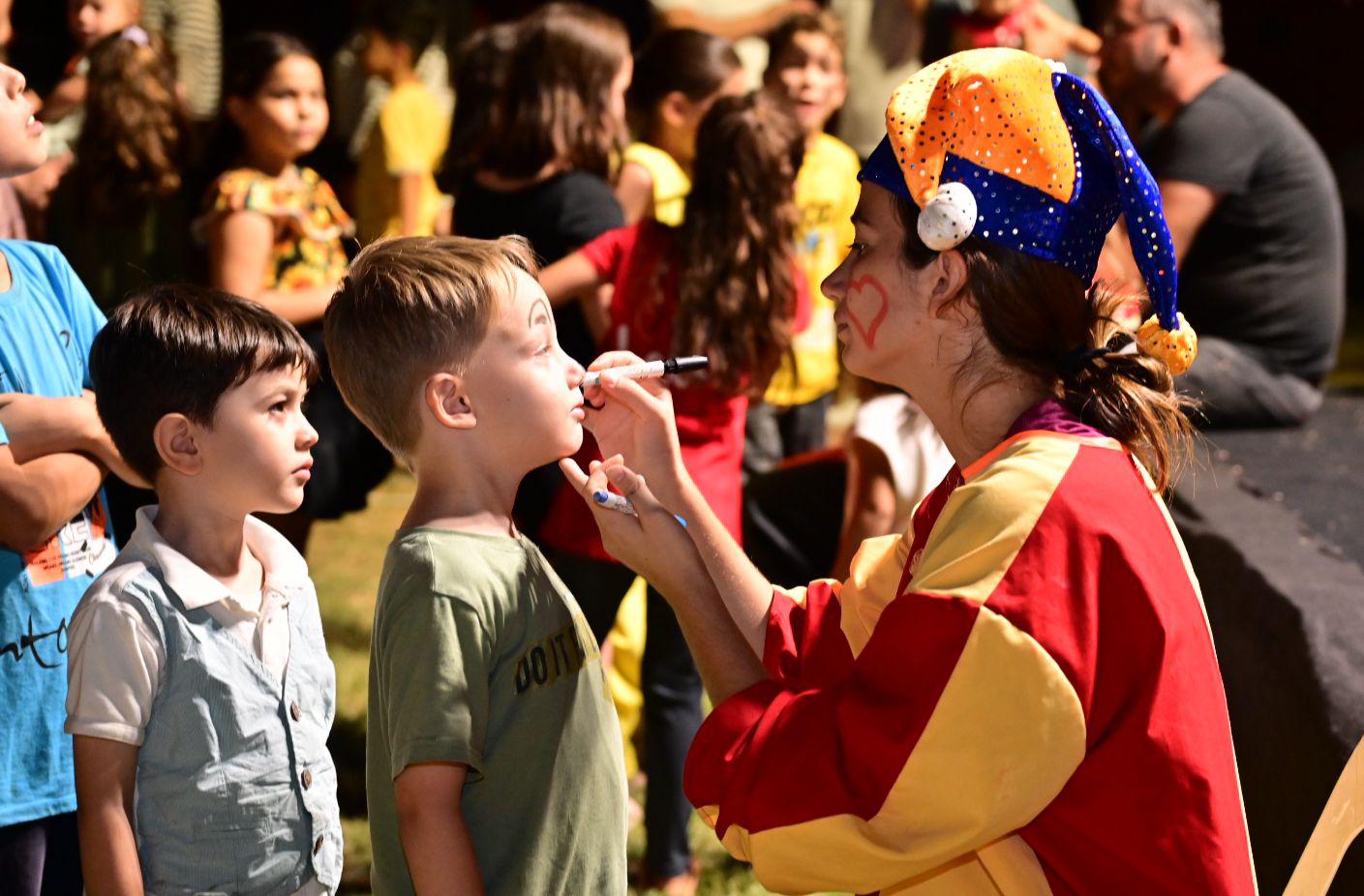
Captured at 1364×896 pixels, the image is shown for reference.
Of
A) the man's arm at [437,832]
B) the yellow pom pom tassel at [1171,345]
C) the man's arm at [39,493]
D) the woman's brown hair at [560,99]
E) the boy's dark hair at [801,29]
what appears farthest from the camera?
the boy's dark hair at [801,29]

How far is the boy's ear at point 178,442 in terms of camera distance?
5.47 ft

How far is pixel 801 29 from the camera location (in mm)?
4609

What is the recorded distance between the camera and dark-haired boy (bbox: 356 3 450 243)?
19.5 feet

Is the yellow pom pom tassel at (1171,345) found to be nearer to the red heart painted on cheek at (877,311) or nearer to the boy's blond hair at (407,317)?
the red heart painted on cheek at (877,311)

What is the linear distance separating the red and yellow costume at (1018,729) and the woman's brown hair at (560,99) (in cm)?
207

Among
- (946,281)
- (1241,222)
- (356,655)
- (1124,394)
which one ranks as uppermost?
(946,281)

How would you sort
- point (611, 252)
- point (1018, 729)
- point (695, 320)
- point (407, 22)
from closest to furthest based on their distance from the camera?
1. point (1018, 729)
2. point (695, 320)
3. point (611, 252)
4. point (407, 22)

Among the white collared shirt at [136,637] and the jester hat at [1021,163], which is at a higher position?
the jester hat at [1021,163]

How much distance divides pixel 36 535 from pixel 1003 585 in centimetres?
112

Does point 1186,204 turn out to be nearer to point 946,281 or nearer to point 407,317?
point 946,281

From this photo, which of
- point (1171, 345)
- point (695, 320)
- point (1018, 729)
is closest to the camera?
point (1018, 729)

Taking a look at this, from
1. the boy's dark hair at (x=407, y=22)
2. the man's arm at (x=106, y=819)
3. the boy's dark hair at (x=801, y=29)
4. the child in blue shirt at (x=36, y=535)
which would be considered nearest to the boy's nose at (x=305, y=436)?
the child in blue shirt at (x=36, y=535)

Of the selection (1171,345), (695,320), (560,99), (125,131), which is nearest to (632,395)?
(1171,345)

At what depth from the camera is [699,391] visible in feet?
10.0
